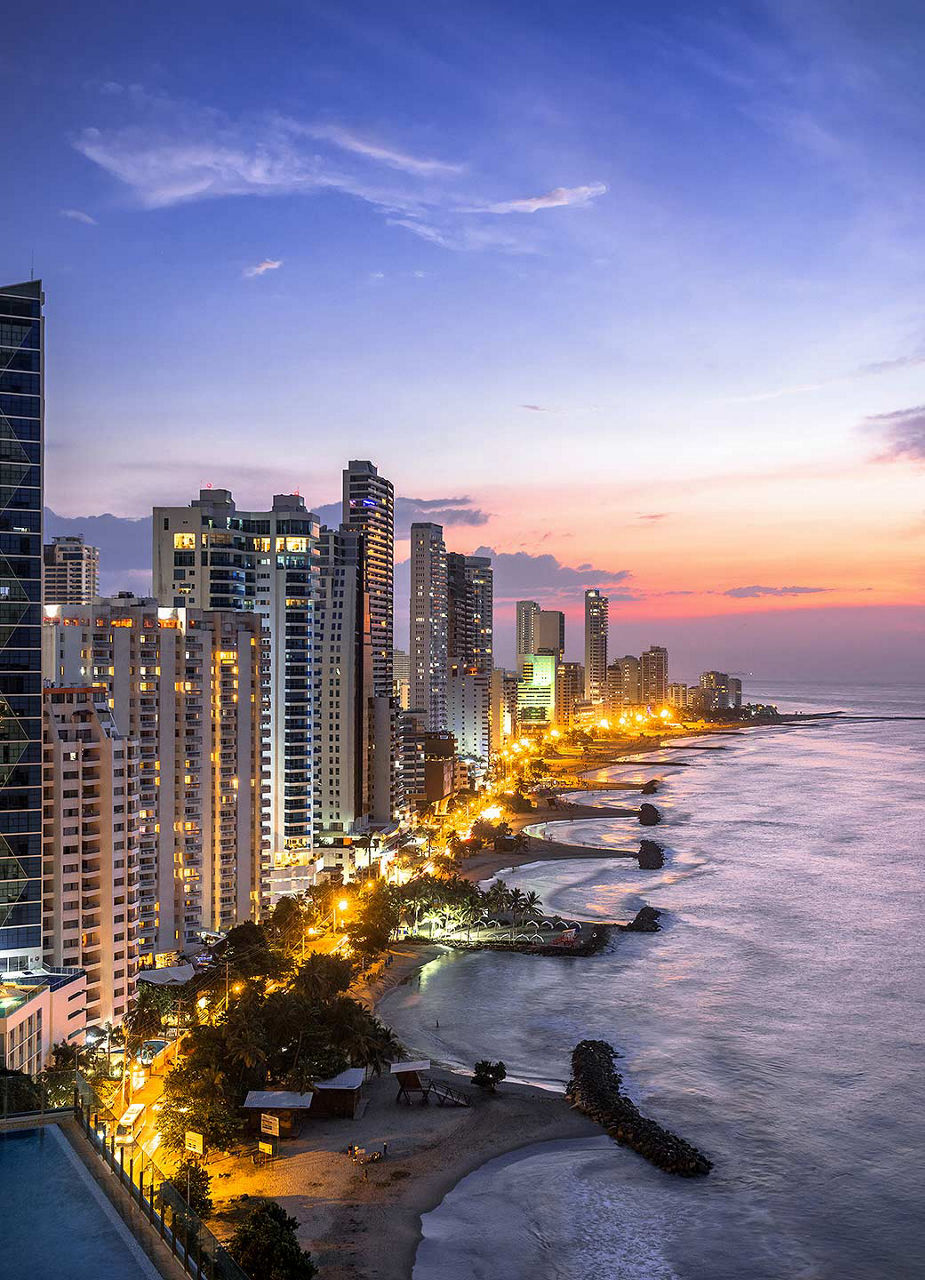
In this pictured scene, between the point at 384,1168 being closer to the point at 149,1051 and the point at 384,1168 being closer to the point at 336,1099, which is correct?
the point at 336,1099

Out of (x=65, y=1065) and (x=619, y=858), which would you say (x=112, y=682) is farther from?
(x=619, y=858)

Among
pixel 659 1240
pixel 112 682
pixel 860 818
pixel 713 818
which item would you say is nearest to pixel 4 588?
pixel 112 682

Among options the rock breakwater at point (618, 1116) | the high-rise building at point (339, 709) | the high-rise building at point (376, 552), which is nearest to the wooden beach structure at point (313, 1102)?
the rock breakwater at point (618, 1116)

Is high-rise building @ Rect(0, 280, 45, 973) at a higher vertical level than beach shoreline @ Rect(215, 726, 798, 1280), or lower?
higher

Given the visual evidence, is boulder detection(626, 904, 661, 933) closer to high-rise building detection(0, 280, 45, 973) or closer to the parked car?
the parked car

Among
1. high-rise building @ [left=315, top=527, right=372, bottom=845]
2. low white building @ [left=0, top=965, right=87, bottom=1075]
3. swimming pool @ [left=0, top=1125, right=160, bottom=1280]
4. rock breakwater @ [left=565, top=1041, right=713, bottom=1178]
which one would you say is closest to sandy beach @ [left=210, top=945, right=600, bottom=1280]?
rock breakwater @ [left=565, top=1041, right=713, bottom=1178]

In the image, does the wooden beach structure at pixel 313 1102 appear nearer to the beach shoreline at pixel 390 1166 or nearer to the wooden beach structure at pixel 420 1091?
the beach shoreline at pixel 390 1166
